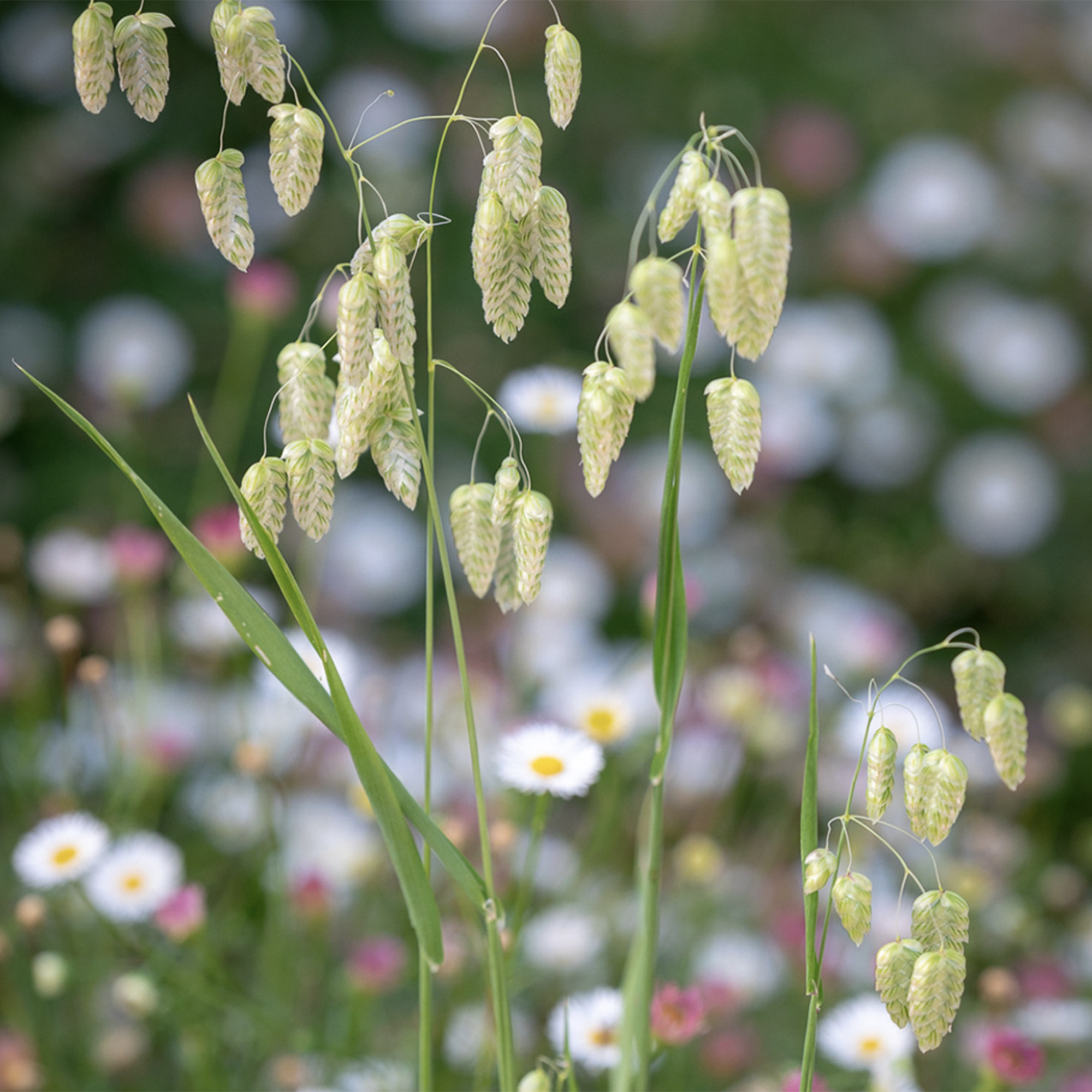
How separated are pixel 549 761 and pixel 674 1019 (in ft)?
0.45

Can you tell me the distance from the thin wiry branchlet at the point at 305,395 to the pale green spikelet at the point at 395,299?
3 cm

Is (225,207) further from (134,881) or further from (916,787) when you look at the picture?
(134,881)

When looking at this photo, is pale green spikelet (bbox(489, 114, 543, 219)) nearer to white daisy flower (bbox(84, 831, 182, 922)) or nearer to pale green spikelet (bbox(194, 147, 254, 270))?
pale green spikelet (bbox(194, 147, 254, 270))

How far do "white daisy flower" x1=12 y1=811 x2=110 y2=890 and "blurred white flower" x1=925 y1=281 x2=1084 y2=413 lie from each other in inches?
47.5

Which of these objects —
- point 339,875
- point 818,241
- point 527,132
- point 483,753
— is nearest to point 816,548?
point 818,241

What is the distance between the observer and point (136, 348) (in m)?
A: 1.29

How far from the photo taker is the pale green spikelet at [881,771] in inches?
13.5

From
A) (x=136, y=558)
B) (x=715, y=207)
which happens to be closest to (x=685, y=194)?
(x=715, y=207)

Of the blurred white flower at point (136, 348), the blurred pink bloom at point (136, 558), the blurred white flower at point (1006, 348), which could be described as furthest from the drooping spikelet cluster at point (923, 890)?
the blurred white flower at point (1006, 348)

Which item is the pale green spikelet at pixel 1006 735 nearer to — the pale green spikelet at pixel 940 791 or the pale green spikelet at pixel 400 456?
the pale green spikelet at pixel 940 791

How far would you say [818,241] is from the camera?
1.54 m

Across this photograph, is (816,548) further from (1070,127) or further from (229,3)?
(229,3)

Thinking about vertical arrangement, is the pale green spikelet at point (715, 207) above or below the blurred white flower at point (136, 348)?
above

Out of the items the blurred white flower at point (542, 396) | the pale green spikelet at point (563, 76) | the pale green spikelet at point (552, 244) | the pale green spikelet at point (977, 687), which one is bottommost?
the pale green spikelet at point (977, 687)
